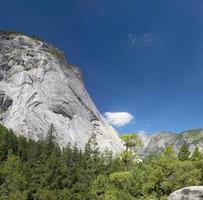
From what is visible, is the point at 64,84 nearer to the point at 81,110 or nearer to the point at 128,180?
the point at 81,110

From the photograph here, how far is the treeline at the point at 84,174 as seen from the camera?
142 feet

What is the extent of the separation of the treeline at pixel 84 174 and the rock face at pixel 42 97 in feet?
63.4

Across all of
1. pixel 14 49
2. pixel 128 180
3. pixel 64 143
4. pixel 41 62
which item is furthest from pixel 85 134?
pixel 128 180

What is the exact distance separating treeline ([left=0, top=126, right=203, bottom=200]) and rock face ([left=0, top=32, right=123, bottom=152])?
1934 centimetres

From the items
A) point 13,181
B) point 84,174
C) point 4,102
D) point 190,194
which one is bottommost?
point 190,194

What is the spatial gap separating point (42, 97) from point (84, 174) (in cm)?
5539

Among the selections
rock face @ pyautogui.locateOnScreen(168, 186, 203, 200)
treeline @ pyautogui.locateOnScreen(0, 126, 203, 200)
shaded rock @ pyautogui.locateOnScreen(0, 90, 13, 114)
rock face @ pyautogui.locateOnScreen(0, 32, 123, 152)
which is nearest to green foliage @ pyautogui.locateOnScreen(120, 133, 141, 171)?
treeline @ pyautogui.locateOnScreen(0, 126, 203, 200)

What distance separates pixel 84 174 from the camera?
307 feet

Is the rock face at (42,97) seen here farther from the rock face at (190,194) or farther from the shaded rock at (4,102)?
the rock face at (190,194)

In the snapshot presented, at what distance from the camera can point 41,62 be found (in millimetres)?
153000

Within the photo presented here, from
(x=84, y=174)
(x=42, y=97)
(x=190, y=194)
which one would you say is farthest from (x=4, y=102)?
(x=190, y=194)

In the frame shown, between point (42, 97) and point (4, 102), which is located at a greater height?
point (42, 97)

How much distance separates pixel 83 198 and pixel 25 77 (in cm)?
7812

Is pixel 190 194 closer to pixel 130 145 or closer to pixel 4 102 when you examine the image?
pixel 130 145
